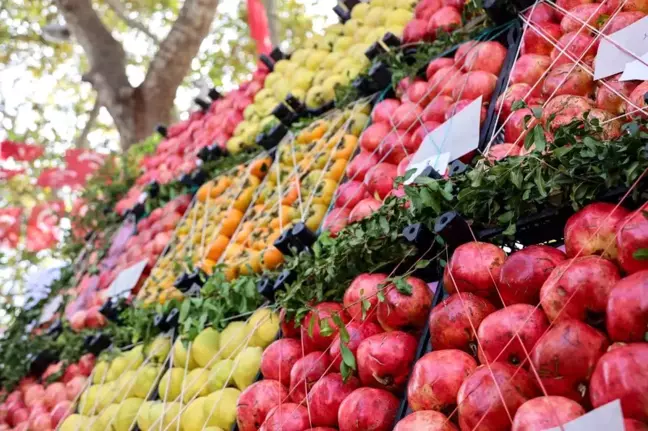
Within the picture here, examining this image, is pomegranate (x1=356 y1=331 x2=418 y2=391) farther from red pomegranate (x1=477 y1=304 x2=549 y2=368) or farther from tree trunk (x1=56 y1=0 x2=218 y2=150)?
tree trunk (x1=56 y1=0 x2=218 y2=150)

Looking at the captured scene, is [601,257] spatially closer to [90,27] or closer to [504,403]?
[504,403]

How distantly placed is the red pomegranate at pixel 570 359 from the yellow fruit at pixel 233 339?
1261 mm

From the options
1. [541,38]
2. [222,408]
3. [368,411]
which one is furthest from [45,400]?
[541,38]

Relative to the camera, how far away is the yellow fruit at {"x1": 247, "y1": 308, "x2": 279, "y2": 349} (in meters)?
2.29

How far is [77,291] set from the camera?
14.2 feet

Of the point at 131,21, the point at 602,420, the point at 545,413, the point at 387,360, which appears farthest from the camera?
the point at 131,21

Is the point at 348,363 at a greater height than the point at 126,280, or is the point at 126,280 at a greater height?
the point at 126,280

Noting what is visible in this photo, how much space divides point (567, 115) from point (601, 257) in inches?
21.0

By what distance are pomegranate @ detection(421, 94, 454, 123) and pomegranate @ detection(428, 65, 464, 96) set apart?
35mm

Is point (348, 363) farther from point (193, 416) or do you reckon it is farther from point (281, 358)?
point (193, 416)

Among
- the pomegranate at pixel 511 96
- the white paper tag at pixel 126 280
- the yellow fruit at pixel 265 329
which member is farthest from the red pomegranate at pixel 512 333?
the white paper tag at pixel 126 280

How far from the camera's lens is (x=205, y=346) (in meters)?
2.46

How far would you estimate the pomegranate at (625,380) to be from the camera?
1097mm

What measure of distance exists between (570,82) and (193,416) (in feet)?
5.14
